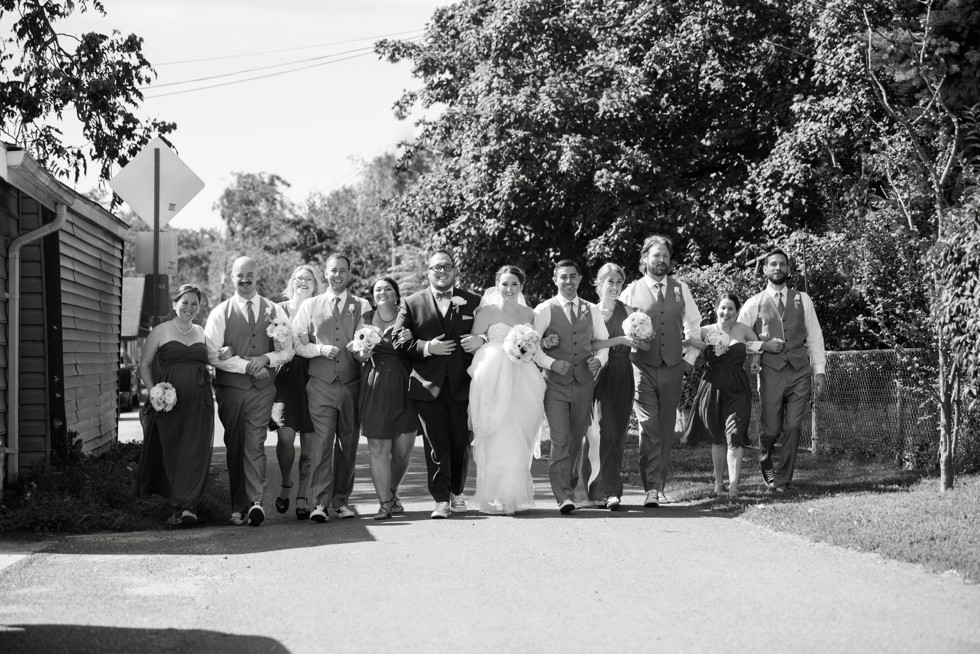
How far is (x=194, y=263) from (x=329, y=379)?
10439 cm

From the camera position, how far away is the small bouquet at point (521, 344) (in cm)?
1030

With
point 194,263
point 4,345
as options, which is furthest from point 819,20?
point 194,263

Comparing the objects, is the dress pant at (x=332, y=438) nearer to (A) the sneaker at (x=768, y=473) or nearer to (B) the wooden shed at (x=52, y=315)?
(B) the wooden shed at (x=52, y=315)

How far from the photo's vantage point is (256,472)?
33.8ft

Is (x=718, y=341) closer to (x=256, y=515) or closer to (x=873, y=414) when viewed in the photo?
(x=873, y=414)

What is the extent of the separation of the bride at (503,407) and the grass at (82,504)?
2417 mm

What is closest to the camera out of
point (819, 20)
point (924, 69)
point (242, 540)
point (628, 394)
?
point (242, 540)

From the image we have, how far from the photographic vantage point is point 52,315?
12945mm

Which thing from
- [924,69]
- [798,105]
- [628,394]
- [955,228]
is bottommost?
[628,394]

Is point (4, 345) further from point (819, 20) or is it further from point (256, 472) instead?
point (819, 20)

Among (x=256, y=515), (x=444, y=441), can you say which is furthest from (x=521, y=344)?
(x=256, y=515)

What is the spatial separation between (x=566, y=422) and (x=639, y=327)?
108 centimetres

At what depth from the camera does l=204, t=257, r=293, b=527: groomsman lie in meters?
10.2

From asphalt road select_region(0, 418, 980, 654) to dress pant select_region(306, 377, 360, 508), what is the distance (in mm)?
792
